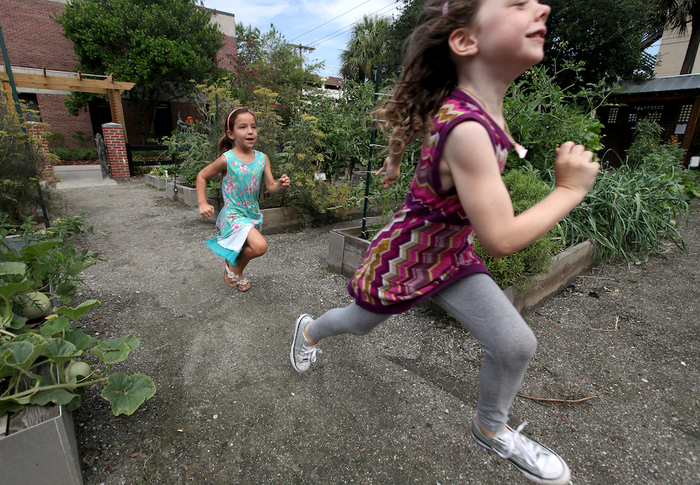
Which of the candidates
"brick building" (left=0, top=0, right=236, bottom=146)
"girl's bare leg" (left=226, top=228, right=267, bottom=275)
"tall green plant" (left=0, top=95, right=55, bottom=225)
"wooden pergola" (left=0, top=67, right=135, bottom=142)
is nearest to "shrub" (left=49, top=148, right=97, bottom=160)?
"brick building" (left=0, top=0, right=236, bottom=146)

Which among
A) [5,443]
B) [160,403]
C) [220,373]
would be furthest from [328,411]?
[5,443]

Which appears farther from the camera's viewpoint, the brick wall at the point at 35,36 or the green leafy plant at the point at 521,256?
the brick wall at the point at 35,36

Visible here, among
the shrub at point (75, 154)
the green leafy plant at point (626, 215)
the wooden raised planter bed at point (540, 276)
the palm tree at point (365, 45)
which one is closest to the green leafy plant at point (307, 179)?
the wooden raised planter bed at point (540, 276)

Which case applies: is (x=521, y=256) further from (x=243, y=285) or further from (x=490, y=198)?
(x=243, y=285)

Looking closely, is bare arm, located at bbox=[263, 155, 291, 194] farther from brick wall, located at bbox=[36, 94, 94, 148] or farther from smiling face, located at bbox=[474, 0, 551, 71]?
brick wall, located at bbox=[36, 94, 94, 148]

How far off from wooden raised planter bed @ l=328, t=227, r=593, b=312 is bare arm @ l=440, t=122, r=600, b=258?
5.66ft

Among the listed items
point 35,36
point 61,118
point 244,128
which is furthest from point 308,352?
point 35,36

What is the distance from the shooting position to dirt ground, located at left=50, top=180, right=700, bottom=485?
4.94ft

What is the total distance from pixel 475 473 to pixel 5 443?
5.49ft

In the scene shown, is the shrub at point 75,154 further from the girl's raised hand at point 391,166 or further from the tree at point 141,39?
the girl's raised hand at point 391,166

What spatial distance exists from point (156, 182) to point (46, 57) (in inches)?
572

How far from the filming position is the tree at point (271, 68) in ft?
43.2

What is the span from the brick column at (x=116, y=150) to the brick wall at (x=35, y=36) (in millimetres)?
11477

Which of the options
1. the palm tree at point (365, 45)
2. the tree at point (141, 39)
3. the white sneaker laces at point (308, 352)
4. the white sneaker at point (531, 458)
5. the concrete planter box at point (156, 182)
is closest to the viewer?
the white sneaker at point (531, 458)
